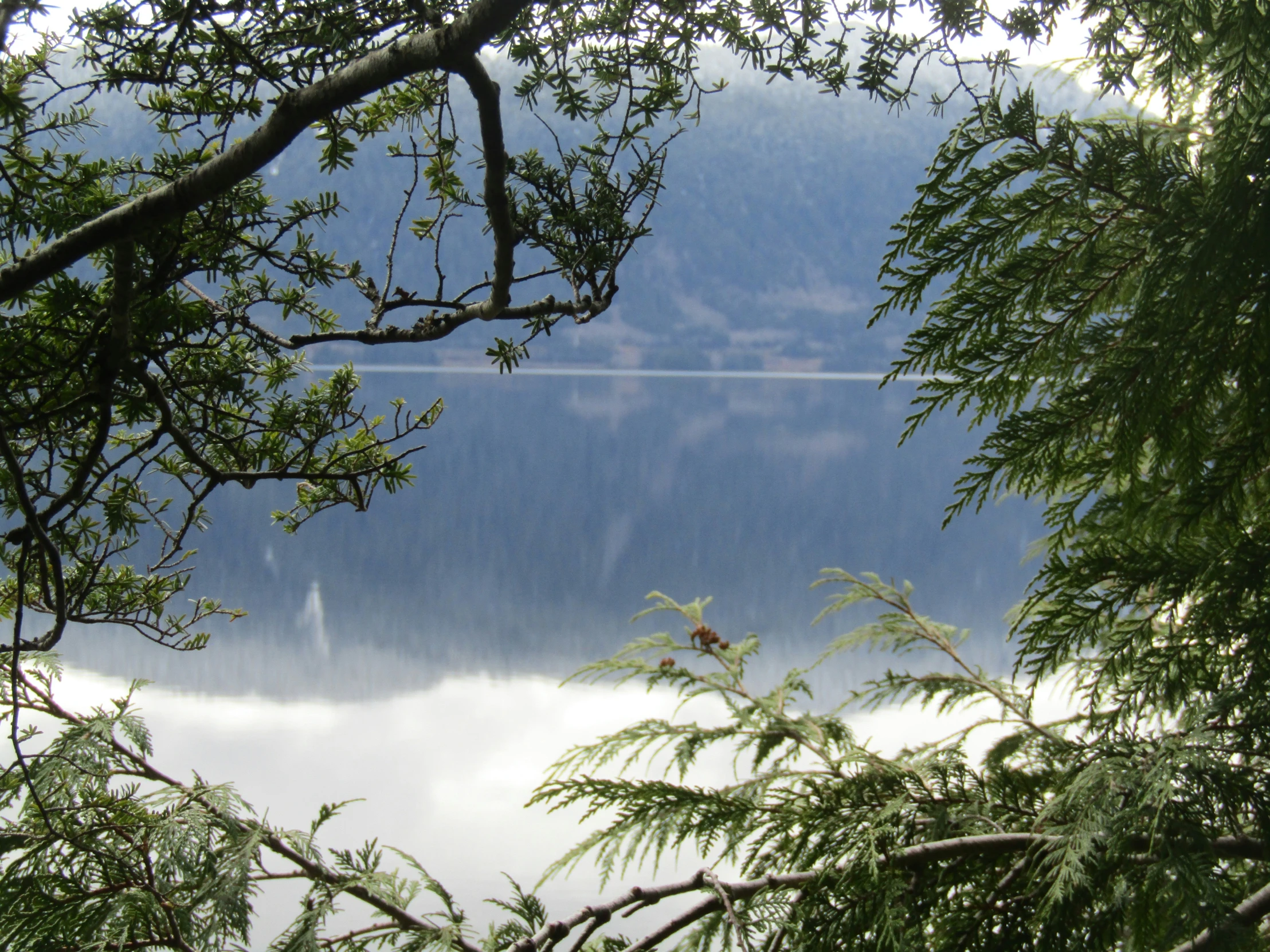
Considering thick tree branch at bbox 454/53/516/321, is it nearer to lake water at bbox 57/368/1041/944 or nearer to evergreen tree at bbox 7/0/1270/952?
evergreen tree at bbox 7/0/1270/952

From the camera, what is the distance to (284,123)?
88cm

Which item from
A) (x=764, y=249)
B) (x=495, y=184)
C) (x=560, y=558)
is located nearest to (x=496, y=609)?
(x=560, y=558)

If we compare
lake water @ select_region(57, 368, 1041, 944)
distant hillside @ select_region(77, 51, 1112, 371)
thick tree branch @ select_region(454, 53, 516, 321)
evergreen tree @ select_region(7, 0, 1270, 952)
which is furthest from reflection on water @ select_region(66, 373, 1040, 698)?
distant hillside @ select_region(77, 51, 1112, 371)

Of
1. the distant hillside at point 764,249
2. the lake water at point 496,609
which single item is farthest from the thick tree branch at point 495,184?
the distant hillside at point 764,249

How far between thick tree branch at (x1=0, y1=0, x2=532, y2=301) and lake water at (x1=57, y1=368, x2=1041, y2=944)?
3.72m

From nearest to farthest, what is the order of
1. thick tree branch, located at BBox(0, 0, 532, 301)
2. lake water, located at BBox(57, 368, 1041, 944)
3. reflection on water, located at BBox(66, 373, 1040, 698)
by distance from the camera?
thick tree branch, located at BBox(0, 0, 532, 301), lake water, located at BBox(57, 368, 1041, 944), reflection on water, located at BBox(66, 373, 1040, 698)

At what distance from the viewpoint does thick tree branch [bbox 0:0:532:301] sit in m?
0.87

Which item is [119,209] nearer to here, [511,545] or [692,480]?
[511,545]

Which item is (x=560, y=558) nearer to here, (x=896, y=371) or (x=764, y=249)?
(x=896, y=371)

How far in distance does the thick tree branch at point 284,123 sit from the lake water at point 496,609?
372cm

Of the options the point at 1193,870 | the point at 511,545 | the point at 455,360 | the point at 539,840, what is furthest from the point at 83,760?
the point at 455,360

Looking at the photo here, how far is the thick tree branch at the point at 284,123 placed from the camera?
874mm

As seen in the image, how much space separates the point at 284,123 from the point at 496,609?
7.47 meters

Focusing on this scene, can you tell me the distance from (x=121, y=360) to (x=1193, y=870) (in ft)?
3.75
